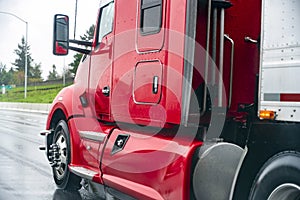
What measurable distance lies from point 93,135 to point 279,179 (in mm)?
2955

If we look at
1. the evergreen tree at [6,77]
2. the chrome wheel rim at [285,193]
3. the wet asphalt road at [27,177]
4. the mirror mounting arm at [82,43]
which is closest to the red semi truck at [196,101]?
the chrome wheel rim at [285,193]

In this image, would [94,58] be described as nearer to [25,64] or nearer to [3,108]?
[25,64]

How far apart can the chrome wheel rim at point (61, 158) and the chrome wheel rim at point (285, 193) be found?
390 cm

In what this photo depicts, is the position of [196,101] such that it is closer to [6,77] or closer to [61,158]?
[61,158]

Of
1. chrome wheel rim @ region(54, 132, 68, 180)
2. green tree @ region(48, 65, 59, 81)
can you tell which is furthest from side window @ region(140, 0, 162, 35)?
green tree @ region(48, 65, 59, 81)

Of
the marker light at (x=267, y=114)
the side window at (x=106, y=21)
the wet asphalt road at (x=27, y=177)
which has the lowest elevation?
the wet asphalt road at (x=27, y=177)

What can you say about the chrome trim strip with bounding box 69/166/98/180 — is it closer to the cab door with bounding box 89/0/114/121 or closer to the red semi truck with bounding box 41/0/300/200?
the red semi truck with bounding box 41/0/300/200

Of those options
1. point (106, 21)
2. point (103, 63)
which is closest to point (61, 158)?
point (103, 63)

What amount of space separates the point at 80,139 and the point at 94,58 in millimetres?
1090

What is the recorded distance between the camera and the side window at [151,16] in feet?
16.1

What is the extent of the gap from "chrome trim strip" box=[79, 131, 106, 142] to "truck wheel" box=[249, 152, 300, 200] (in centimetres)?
241

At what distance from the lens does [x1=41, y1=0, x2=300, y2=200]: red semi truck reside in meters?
3.69

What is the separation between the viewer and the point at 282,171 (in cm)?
362

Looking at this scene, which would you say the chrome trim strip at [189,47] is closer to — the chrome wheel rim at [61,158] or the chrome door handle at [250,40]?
the chrome door handle at [250,40]
